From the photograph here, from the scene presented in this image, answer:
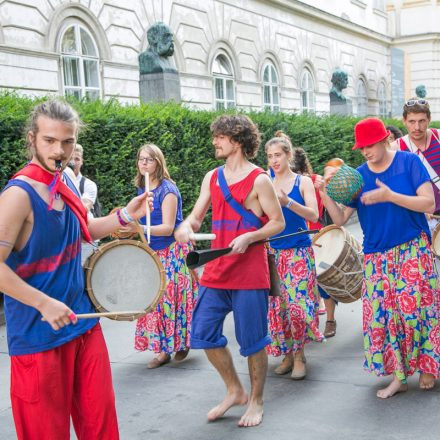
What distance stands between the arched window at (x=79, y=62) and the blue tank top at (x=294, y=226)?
9.69 meters

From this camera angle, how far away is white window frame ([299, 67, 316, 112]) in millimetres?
26547

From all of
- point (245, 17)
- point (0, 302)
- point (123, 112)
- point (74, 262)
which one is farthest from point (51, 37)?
point (74, 262)

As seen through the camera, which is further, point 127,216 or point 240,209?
point 240,209

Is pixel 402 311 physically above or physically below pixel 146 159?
below

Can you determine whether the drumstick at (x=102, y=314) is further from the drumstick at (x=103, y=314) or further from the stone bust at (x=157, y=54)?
the stone bust at (x=157, y=54)

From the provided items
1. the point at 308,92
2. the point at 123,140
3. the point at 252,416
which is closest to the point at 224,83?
the point at 308,92

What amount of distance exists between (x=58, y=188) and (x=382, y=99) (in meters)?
33.9

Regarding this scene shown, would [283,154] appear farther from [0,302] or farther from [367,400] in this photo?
[0,302]

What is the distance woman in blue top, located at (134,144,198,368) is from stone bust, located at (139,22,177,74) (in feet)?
22.5

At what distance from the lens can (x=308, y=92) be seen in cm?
2700

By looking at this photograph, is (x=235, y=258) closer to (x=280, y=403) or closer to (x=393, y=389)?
(x=280, y=403)

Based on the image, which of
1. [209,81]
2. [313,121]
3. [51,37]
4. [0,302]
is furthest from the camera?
[209,81]

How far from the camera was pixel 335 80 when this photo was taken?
21250mm

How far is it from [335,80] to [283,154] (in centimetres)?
1657
